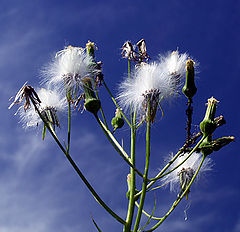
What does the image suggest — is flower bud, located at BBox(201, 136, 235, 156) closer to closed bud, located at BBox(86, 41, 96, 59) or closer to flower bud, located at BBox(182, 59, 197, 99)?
flower bud, located at BBox(182, 59, 197, 99)

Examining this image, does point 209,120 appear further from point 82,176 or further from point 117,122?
point 82,176

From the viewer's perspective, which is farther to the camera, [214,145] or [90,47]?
[90,47]

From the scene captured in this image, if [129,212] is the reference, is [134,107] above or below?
above

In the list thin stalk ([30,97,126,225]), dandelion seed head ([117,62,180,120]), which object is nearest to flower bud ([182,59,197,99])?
dandelion seed head ([117,62,180,120])

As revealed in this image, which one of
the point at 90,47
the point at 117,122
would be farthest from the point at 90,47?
the point at 117,122

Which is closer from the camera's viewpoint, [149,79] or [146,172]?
[146,172]

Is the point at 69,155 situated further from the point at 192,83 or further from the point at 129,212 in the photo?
the point at 192,83

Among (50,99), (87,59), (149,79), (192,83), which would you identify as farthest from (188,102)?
(50,99)

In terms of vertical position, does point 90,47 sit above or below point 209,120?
above
